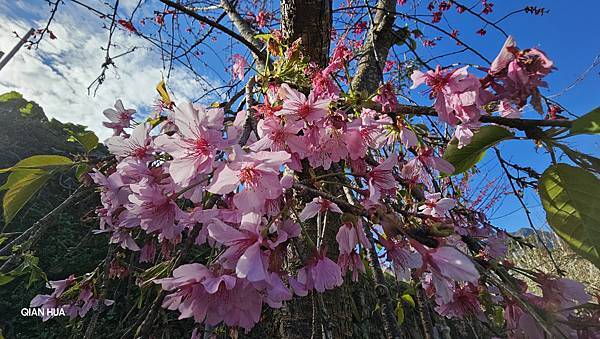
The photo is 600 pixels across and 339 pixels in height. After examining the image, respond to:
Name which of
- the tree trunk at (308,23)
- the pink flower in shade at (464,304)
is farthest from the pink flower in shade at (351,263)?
the tree trunk at (308,23)

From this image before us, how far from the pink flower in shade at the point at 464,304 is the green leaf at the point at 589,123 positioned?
446 millimetres

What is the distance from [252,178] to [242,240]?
0.10 m

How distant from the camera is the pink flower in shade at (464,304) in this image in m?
0.75

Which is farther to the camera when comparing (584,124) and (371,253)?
(371,253)

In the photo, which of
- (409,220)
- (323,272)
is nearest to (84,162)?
(323,272)

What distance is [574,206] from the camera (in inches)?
17.0

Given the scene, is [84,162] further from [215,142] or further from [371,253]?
[371,253]

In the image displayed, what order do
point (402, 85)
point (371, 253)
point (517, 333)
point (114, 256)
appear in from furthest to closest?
point (402, 85) < point (114, 256) < point (371, 253) < point (517, 333)

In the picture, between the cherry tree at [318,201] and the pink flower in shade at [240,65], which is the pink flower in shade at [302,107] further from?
the pink flower in shade at [240,65]

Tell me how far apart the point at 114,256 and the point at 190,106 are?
91 cm

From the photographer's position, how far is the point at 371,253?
0.89 m

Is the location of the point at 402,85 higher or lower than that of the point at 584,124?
higher

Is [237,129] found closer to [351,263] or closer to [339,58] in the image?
[351,263]

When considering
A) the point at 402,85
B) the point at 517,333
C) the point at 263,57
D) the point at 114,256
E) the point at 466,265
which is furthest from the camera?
the point at 402,85
